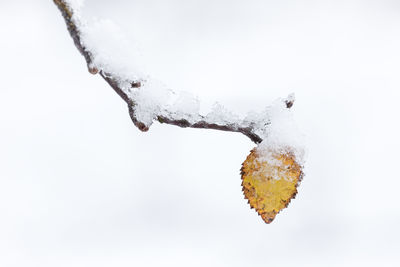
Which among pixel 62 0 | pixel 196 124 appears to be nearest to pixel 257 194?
pixel 196 124

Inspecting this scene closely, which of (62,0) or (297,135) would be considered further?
(297,135)

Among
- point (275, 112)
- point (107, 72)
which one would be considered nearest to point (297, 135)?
point (275, 112)

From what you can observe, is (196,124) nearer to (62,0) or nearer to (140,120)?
(140,120)

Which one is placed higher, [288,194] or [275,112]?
[275,112]
